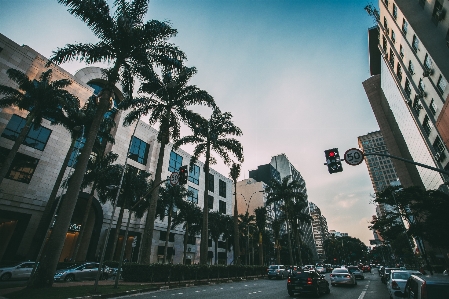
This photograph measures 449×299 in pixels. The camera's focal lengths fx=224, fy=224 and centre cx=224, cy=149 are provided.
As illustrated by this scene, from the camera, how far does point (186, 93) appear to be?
22.0 metres

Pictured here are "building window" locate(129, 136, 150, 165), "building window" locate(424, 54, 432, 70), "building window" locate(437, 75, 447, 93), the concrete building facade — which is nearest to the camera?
"building window" locate(437, 75, 447, 93)

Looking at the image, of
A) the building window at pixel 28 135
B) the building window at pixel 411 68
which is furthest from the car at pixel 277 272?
the building window at pixel 28 135

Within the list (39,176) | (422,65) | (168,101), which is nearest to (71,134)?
(39,176)

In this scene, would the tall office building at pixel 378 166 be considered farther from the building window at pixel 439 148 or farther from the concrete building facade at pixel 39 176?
the concrete building facade at pixel 39 176

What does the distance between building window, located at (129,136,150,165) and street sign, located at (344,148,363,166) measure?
3784cm

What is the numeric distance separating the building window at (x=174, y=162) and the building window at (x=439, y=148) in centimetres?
4323

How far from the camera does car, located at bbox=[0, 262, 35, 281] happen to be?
1617cm

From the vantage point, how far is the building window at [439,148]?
Result: 93.6 ft

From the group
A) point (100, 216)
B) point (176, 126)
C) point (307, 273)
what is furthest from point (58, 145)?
point (307, 273)

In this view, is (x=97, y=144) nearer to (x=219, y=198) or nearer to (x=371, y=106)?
(x=219, y=198)

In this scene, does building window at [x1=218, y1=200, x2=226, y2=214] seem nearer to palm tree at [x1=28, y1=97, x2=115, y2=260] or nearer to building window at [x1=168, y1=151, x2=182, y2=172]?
building window at [x1=168, y1=151, x2=182, y2=172]

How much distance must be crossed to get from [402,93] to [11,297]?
163 ft

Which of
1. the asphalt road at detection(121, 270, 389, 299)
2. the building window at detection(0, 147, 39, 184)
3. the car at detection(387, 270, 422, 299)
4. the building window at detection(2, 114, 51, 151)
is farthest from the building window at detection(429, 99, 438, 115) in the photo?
the building window at detection(0, 147, 39, 184)

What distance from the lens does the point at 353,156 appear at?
1064 centimetres
